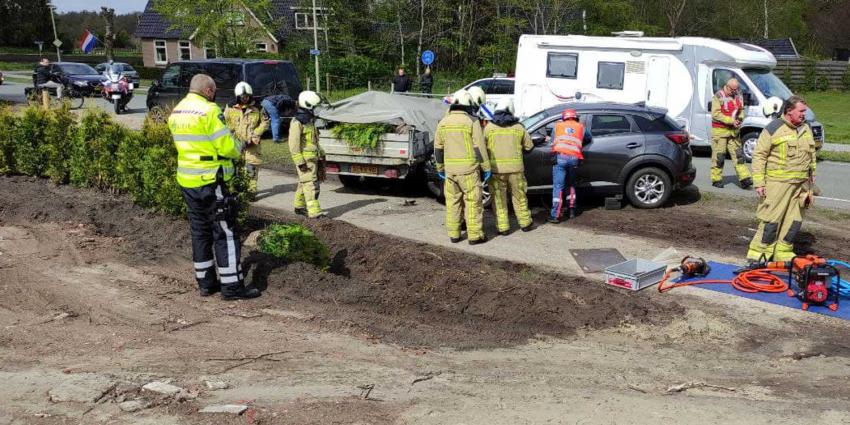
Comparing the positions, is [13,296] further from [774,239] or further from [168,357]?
[774,239]

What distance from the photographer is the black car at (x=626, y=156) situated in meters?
10.9

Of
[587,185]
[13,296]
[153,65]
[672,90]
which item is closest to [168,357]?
[13,296]

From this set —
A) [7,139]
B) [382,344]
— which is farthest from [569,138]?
[7,139]

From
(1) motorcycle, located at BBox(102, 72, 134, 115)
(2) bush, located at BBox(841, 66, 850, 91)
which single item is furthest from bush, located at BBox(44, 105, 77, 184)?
(2) bush, located at BBox(841, 66, 850, 91)

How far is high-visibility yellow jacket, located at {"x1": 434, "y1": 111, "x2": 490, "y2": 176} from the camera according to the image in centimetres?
893

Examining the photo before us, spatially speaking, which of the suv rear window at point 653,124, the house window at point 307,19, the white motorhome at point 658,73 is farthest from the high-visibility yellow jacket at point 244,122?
the house window at point 307,19

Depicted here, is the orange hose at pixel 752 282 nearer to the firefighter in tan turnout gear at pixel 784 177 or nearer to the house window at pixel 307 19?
the firefighter in tan turnout gear at pixel 784 177

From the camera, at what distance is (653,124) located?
437 inches

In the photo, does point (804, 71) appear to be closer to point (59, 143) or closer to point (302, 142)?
point (302, 142)

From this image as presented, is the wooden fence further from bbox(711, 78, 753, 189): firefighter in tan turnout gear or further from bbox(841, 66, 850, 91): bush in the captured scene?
bbox(711, 78, 753, 189): firefighter in tan turnout gear

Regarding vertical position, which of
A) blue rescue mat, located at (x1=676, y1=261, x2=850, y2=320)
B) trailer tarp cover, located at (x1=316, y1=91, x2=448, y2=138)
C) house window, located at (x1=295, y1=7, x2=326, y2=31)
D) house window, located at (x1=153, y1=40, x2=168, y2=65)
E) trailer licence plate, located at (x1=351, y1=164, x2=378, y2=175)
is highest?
house window, located at (x1=295, y1=7, x2=326, y2=31)

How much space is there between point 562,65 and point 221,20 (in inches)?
768

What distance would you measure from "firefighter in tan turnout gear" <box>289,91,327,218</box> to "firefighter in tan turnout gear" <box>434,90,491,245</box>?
77.0 inches

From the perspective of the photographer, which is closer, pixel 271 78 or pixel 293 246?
pixel 293 246
